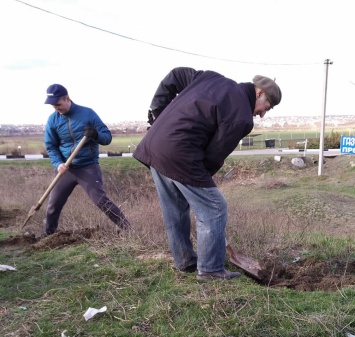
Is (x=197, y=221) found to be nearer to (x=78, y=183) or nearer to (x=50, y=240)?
(x=50, y=240)

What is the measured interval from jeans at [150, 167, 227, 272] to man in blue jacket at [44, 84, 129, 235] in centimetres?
160

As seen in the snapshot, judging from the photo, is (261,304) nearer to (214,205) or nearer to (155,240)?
(214,205)

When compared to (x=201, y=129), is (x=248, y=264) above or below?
below

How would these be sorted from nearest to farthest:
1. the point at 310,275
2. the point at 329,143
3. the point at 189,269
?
the point at 189,269 → the point at 310,275 → the point at 329,143

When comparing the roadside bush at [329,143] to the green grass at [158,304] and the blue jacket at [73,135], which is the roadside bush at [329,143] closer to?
the blue jacket at [73,135]

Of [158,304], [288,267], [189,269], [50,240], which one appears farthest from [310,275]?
[50,240]

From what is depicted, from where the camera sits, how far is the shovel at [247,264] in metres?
3.37

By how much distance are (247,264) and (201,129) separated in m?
1.40

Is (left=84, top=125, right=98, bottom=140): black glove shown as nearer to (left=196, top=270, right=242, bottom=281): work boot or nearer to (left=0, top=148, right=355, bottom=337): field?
(left=0, top=148, right=355, bottom=337): field

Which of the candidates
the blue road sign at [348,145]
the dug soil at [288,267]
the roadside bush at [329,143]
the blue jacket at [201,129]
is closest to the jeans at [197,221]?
the blue jacket at [201,129]

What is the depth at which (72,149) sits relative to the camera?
504cm

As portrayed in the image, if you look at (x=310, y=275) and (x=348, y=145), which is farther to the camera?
(x=348, y=145)

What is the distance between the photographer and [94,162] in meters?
5.09

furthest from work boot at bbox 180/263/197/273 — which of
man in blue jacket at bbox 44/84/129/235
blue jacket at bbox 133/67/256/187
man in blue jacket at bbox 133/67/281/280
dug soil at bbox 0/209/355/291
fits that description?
man in blue jacket at bbox 44/84/129/235
